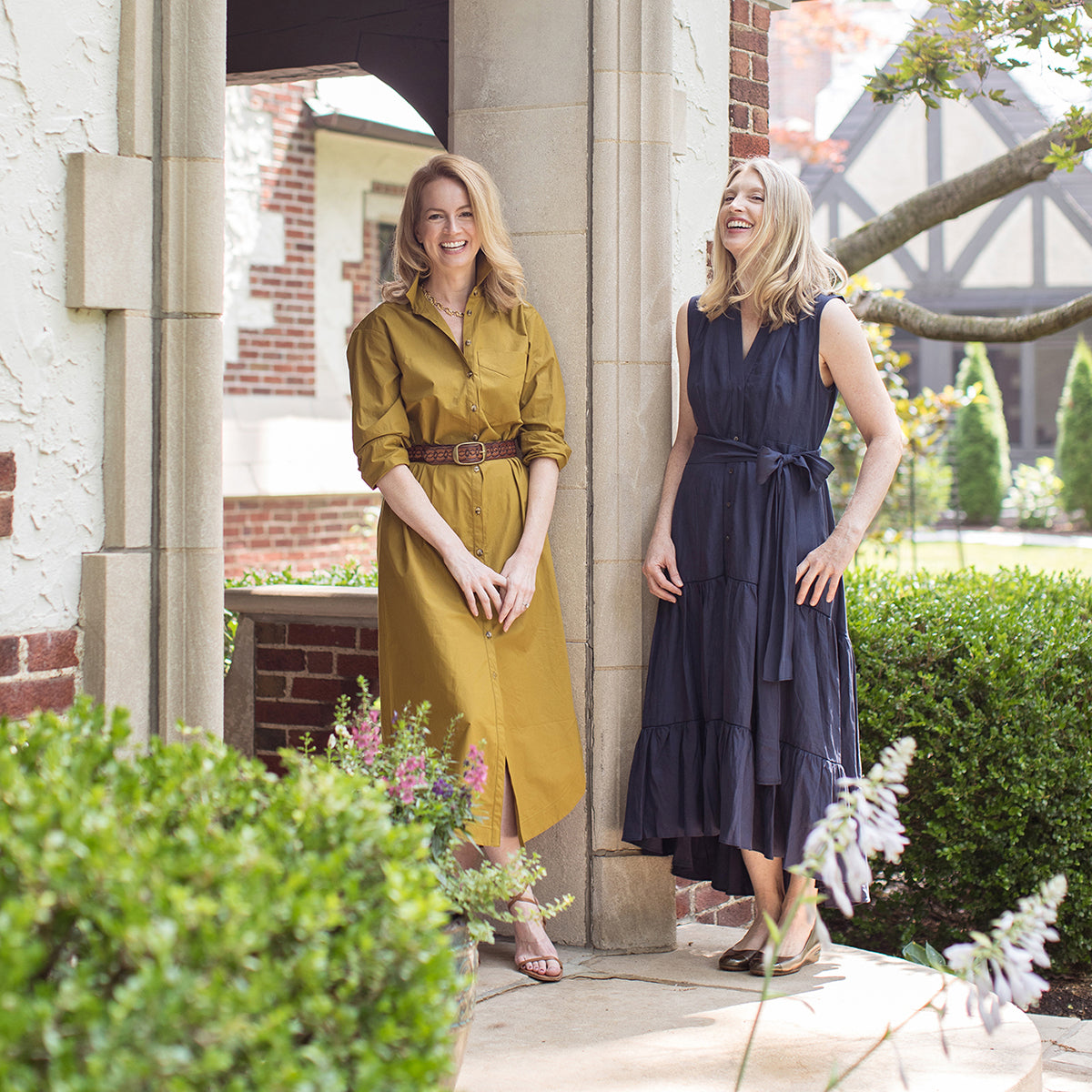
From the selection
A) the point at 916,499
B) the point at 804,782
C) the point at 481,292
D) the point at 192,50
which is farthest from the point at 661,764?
the point at 916,499

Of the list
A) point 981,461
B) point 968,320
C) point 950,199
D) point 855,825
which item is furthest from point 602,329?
point 981,461

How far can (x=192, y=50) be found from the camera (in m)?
2.53

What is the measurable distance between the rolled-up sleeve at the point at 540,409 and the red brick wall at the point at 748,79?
106 cm

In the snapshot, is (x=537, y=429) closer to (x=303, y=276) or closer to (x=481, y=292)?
(x=481, y=292)

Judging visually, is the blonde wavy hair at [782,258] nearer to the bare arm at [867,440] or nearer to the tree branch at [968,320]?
the bare arm at [867,440]

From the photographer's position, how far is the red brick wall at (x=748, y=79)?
3.97m

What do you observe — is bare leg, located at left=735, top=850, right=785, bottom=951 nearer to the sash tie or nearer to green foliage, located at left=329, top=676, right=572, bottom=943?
the sash tie

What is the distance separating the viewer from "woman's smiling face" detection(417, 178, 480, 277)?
127 inches

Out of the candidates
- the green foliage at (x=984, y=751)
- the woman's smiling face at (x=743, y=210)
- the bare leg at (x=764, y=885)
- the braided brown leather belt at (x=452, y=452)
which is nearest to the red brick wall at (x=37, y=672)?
the braided brown leather belt at (x=452, y=452)

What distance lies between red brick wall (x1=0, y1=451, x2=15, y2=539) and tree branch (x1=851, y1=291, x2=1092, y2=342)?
3776 mm

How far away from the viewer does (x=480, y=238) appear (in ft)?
10.7

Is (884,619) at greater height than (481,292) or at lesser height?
lesser

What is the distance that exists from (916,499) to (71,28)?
55.6ft

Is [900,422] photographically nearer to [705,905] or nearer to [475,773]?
[705,905]
